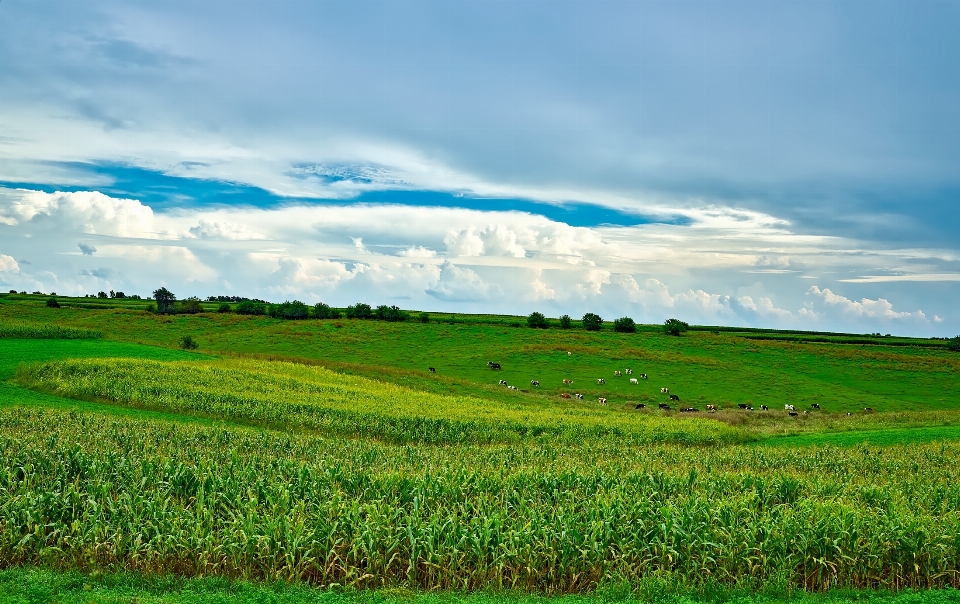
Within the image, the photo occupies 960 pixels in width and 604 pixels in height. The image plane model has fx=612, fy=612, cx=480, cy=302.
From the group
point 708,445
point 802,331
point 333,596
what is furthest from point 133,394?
point 802,331

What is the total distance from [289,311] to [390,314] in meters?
16.9

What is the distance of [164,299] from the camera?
114 meters

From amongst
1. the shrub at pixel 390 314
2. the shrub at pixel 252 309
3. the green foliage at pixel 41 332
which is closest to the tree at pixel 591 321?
the shrub at pixel 390 314

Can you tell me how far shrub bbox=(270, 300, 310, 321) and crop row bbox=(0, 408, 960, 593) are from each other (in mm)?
87233

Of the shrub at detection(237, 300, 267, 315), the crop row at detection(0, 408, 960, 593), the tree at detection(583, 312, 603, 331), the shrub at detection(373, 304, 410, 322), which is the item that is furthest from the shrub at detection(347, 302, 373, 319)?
the crop row at detection(0, 408, 960, 593)

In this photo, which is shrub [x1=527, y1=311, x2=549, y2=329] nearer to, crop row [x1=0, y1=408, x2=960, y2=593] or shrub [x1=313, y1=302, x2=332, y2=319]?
shrub [x1=313, y1=302, x2=332, y2=319]

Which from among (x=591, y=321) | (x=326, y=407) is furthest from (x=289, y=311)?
(x=326, y=407)

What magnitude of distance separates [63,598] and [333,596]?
4033 millimetres

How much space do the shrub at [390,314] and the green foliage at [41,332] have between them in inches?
1838

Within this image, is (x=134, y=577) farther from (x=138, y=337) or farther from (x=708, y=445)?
(x=138, y=337)

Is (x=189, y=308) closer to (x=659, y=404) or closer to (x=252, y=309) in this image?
(x=252, y=309)

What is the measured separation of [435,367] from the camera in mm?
66688

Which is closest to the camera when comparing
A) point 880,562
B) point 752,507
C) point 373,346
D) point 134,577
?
point 134,577

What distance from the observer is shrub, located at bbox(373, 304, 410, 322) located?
103 m
